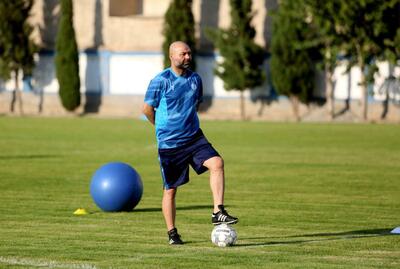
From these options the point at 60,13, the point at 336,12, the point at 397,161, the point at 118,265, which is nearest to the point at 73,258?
the point at 118,265

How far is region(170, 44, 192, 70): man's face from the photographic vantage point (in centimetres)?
1279

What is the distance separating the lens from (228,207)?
1831cm

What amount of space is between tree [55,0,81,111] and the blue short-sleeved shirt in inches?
1804

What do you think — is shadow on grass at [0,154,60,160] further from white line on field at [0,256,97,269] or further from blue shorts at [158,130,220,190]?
white line on field at [0,256,97,269]

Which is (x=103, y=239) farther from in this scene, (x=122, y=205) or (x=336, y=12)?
(x=336, y=12)

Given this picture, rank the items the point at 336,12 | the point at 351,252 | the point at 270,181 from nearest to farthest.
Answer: the point at 351,252, the point at 270,181, the point at 336,12

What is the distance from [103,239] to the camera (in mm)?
13648

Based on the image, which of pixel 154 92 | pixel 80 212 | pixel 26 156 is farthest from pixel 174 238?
pixel 26 156

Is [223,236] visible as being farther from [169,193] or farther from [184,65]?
[184,65]

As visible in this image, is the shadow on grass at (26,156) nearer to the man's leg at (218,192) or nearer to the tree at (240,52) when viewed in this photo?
the man's leg at (218,192)

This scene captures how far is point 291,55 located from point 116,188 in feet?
126

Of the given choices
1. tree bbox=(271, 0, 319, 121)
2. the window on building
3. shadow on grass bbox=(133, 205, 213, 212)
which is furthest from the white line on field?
the window on building

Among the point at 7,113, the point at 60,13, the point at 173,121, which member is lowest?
the point at 7,113

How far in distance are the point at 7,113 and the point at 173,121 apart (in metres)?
49.3
